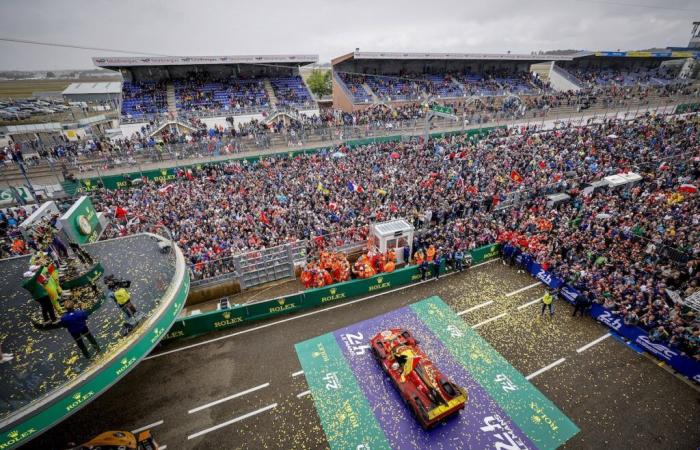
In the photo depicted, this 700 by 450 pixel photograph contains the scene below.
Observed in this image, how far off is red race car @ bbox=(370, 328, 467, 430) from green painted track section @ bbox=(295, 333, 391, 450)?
128cm

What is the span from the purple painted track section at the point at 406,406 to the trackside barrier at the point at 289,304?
2034mm

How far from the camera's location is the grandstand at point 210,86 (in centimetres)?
3450

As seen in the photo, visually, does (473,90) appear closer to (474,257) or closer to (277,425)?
(474,257)

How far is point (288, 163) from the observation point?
26375 millimetres

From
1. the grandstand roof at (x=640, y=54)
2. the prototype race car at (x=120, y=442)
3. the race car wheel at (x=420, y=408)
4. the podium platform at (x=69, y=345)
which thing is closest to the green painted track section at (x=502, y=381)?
the race car wheel at (x=420, y=408)

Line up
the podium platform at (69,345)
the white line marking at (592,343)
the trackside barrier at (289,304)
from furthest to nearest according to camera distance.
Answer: the trackside barrier at (289,304) < the white line marking at (592,343) < the podium platform at (69,345)

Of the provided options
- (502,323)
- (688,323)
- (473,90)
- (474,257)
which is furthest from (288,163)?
(473,90)

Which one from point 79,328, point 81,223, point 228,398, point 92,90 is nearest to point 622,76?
point 228,398

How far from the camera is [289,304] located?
14195 mm

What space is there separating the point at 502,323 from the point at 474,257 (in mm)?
4547

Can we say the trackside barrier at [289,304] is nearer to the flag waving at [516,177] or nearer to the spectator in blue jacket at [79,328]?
the spectator in blue jacket at [79,328]

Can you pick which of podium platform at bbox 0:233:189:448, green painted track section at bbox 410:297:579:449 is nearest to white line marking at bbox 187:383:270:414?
podium platform at bbox 0:233:189:448

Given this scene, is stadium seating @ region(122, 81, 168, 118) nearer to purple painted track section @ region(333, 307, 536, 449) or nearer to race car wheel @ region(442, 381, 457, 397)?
purple painted track section @ region(333, 307, 536, 449)

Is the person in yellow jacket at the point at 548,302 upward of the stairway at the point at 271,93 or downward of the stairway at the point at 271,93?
downward
